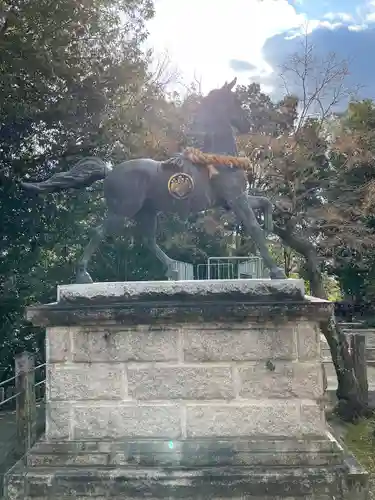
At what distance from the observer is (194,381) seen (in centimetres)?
453

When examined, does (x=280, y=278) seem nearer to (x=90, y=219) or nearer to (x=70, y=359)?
(x=70, y=359)

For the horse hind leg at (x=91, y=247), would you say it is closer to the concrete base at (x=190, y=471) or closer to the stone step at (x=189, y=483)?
the concrete base at (x=190, y=471)

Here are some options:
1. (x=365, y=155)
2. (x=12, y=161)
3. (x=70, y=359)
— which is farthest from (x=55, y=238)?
(x=365, y=155)

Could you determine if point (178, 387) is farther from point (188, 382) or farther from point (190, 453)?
point (190, 453)

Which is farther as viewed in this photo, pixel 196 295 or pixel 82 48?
pixel 82 48

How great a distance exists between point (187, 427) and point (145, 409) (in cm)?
39

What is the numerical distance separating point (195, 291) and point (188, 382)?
0.79 m

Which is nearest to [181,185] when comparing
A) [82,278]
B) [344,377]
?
[82,278]

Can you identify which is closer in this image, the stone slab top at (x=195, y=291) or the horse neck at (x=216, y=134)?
the stone slab top at (x=195, y=291)

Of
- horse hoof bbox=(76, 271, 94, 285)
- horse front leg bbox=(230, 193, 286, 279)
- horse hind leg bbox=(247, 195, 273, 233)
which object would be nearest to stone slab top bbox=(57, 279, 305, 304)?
horse front leg bbox=(230, 193, 286, 279)

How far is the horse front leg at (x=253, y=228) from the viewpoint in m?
4.85

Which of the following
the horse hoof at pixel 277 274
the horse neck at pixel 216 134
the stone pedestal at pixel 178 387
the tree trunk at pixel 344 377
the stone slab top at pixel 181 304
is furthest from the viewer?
the tree trunk at pixel 344 377

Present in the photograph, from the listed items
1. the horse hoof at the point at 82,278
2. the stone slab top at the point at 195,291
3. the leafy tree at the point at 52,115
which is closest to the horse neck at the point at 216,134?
the stone slab top at the point at 195,291

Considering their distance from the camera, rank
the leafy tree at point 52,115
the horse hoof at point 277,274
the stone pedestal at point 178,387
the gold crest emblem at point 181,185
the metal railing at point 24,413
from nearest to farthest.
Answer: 1. the stone pedestal at point 178,387
2. the horse hoof at point 277,274
3. the gold crest emblem at point 181,185
4. the metal railing at point 24,413
5. the leafy tree at point 52,115
